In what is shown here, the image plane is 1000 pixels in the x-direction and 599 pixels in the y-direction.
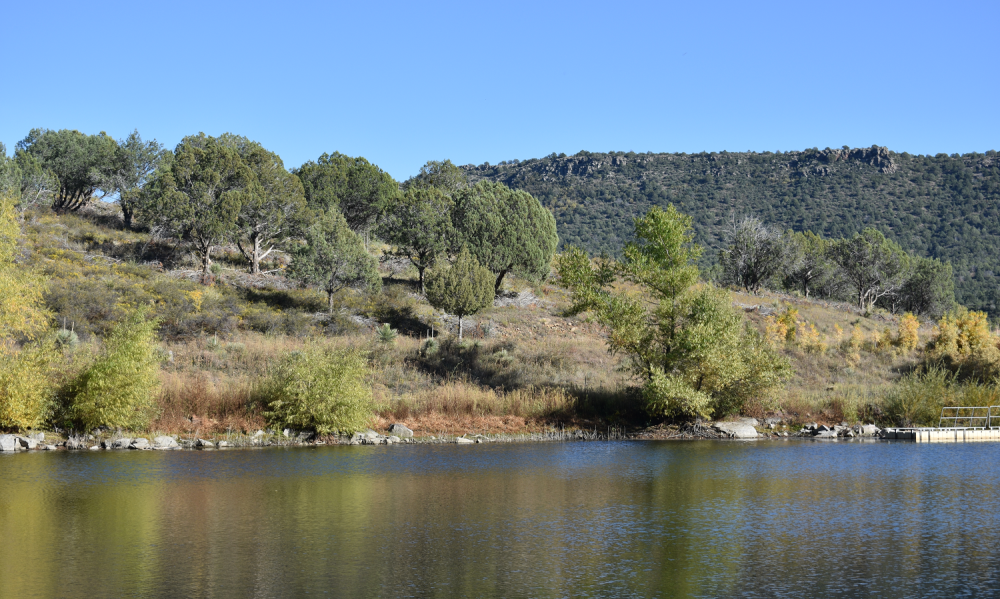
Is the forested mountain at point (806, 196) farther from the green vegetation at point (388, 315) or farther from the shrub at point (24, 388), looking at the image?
the shrub at point (24, 388)

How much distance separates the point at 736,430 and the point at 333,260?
95.2 feet

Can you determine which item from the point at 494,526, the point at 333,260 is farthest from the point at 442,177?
the point at 494,526

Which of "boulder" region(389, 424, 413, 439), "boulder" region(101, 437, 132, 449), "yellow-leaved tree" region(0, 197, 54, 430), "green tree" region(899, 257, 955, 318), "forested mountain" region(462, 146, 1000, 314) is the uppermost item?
"forested mountain" region(462, 146, 1000, 314)

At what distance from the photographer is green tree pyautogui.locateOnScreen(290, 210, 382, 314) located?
5303 centimetres

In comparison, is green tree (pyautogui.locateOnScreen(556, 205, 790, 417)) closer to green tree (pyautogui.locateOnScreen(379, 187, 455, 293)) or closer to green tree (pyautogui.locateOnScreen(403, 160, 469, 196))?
green tree (pyautogui.locateOnScreen(379, 187, 455, 293))

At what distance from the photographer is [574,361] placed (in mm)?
46812

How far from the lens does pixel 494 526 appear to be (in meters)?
16.9

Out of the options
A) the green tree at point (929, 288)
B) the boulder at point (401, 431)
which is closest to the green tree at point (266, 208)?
the boulder at point (401, 431)

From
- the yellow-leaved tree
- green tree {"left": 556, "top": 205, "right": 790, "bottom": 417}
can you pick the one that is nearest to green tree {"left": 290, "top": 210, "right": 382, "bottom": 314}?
green tree {"left": 556, "top": 205, "right": 790, "bottom": 417}

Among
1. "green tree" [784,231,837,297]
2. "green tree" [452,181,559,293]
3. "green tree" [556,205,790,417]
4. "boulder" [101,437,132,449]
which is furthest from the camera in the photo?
"green tree" [784,231,837,297]

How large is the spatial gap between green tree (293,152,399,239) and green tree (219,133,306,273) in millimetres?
8567

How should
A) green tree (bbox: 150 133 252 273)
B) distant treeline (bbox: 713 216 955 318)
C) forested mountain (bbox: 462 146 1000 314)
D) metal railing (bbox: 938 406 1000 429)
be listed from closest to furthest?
metal railing (bbox: 938 406 1000 429) → green tree (bbox: 150 133 252 273) → distant treeline (bbox: 713 216 955 318) → forested mountain (bbox: 462 146 1000 314)

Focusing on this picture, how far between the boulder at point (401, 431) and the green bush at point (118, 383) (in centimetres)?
1008

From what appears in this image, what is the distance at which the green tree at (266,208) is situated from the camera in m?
61.5
